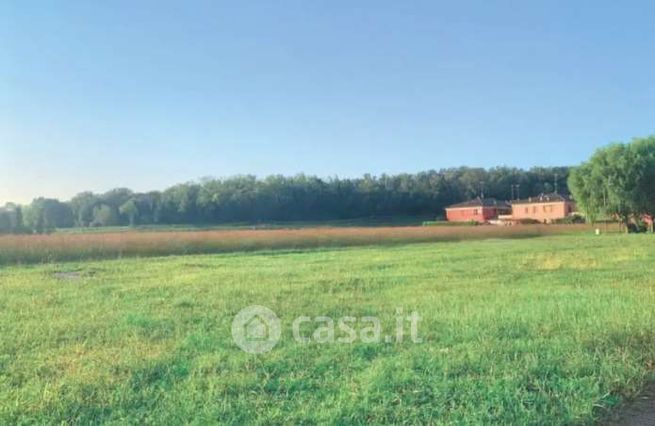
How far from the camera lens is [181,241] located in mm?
28719

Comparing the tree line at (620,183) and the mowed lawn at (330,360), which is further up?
the tree line at (620,183)

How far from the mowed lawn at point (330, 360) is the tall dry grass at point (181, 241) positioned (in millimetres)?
13419

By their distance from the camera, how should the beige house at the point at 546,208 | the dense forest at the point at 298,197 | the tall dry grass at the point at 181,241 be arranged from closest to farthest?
the tall dry grass at the point at 181,241, the beige house at the point at 546,208, the dense forest at the point at 298,197

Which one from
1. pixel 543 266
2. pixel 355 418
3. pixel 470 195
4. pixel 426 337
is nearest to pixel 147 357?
pixel 355 418

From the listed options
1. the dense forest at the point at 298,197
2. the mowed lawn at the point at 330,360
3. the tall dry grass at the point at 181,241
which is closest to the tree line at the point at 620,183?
the tall dry grass at the point at 181,241

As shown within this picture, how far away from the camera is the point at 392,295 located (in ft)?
33.9

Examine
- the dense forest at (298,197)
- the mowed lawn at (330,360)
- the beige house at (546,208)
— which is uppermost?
the dense forest at (298,197)

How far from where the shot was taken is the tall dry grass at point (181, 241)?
2303cm

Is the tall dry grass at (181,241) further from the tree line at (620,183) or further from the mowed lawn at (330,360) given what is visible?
the mowed lawn at (330,360)

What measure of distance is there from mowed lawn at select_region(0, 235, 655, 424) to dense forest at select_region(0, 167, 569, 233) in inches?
2402

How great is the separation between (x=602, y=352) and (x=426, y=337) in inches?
73.2

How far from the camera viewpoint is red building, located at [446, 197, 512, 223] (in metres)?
84.3

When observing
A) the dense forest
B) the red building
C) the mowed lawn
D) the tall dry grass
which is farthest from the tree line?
the dense forest

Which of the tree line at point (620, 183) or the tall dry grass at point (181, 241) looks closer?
the tall dry grass at point (181, 241)
